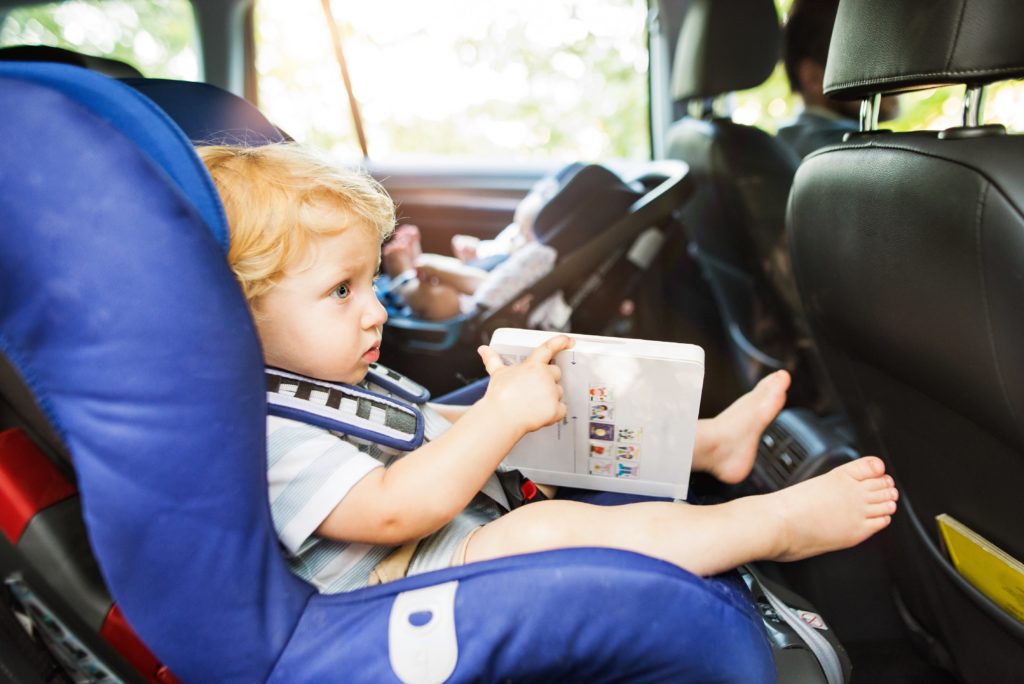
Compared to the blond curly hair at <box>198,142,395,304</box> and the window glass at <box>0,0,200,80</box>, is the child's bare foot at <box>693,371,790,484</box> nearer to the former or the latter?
the blond curly hair at <box>198,142,395,304</box>

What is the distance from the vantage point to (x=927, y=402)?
1115mm

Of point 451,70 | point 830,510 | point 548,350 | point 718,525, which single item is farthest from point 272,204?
point 451,70

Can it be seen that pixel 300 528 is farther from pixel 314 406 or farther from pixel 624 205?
pixel 624 205

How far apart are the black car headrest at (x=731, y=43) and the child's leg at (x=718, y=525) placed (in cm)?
117

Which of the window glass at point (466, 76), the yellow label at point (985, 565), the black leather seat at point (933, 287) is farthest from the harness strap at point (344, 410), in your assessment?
the window glass at point (466, 76)

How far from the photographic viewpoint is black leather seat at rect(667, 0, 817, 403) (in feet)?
6.13

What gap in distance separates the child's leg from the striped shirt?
0.24 feet

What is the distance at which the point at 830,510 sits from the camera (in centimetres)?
98

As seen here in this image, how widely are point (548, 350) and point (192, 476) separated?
39 centimetres

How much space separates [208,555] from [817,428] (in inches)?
45.8

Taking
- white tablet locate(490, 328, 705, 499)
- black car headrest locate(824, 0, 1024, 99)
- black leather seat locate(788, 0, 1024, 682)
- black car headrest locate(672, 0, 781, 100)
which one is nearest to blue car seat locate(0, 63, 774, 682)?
white tablet locate(490, 328, 705, 499)

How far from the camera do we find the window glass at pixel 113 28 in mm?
2152

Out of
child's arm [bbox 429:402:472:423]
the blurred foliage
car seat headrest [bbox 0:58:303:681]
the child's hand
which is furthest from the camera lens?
the blurred foliage

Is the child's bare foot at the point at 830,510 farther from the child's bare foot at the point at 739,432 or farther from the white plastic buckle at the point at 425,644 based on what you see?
the white plastic buckle at the point at 425,644
